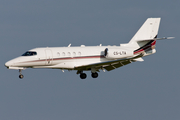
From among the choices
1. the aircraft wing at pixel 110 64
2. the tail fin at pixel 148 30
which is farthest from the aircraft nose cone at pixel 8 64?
the tail fin at pixel 148 30

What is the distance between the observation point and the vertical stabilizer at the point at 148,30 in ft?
149

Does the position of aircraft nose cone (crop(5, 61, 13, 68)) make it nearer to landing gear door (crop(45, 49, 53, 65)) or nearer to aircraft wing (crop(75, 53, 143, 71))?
landing gear door (crop(45, 49, 53, 65))

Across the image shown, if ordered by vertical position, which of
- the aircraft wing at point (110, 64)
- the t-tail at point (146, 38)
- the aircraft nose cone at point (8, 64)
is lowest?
the aircraft wing at point (110, 64)

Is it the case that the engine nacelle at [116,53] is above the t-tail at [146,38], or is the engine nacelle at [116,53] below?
below

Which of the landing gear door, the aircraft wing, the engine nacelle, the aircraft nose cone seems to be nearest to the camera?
the aircraft nose cone

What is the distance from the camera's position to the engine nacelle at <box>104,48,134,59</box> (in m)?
42.2

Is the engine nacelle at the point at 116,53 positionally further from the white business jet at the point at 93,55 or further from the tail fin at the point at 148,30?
the tail fin at the point at 148,30

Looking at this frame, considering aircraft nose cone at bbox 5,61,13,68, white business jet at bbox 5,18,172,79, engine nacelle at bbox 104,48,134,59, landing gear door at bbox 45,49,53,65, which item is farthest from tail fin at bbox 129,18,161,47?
aircraft nose cone at bbox 5,61,13,68

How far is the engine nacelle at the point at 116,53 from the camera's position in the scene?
1660 inches

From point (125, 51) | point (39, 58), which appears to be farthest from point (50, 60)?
point (125, 51)

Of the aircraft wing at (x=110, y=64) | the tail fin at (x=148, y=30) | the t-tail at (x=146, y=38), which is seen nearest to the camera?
the aircraft wing at (x=110, y=64)

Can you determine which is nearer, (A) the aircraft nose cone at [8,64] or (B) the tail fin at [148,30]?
Answer: (A) the aircraft nose cone at [8,64]

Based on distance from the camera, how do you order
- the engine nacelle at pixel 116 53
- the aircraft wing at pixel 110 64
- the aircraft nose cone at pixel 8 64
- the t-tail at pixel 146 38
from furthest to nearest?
1. the t-tail at pixel 146 38
2. the engine nacelle at pixel 116 53
3. the aircraft wing at pixel 110 64
4. the aircraft nose cone at pixel 8 64

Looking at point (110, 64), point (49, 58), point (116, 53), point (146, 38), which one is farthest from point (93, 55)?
point (146, 38)
